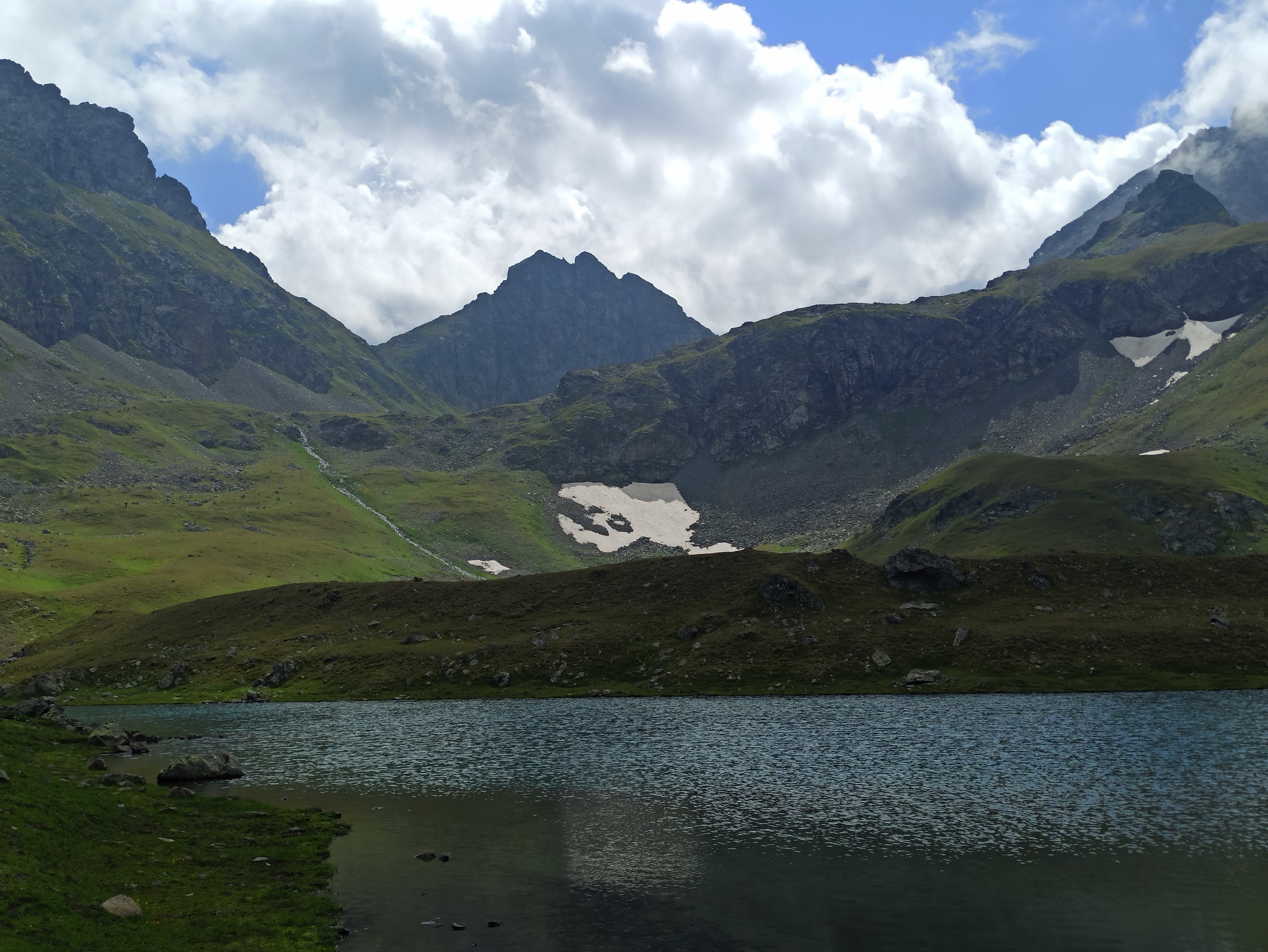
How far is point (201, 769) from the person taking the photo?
189 ft

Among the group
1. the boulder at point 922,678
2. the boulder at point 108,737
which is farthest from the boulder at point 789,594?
the boulder at point 108,737

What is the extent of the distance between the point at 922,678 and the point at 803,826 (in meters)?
57.4

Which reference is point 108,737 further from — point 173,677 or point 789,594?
point 789,594

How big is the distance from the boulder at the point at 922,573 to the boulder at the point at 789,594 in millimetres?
13615

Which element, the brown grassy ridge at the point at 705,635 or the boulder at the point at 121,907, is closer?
the boulder at the point at 121,907

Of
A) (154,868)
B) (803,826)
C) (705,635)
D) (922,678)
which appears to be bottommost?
(803,826)

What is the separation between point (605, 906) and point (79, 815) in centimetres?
2742

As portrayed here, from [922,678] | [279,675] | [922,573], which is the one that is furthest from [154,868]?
[922,573]

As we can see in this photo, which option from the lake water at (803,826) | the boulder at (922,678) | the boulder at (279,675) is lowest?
the lake water at (803,826)

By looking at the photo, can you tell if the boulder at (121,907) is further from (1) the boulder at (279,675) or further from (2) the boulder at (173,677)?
(2) the boulder at (173,677)

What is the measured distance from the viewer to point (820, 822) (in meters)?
43.0

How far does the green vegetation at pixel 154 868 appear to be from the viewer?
88.0 ft

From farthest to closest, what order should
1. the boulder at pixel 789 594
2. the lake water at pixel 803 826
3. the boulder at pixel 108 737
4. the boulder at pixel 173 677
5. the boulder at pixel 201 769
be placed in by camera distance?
the boulder at pixel 173 677 → the boulder at pixel 789 594 → the boulder at pixel 108 737 → the boulder at pixel 201 769 → the lake water at pixel 803 826

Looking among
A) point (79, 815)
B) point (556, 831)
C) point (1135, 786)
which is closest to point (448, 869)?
point (556, 831)
